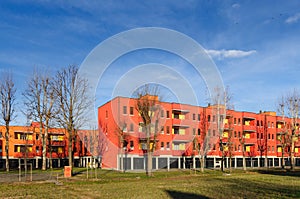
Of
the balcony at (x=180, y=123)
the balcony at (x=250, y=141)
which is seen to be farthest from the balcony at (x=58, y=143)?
the balcony at (x=250, y=141)

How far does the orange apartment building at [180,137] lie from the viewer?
5631cm

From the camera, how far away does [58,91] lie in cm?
4041

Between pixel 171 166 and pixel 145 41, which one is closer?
pixel 145 41

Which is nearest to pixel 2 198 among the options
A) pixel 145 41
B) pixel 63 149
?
pixel 145 41

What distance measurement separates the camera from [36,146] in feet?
243

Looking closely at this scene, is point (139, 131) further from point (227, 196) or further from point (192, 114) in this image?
point (227, 196)

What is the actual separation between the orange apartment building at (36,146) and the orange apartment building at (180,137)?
7602 mm

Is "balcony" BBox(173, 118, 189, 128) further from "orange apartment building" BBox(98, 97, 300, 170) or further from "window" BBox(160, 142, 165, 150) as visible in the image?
"window" BBox(160, 142, 165, 150)

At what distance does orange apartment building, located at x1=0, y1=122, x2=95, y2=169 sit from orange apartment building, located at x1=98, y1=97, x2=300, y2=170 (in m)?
7.60

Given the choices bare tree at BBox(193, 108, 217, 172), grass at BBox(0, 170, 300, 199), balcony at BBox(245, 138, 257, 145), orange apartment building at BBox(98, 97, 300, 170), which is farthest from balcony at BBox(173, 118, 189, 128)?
grass at BBox(0, 170, 300, 199)

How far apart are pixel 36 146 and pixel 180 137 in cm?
3491

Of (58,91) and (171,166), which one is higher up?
(58,91)

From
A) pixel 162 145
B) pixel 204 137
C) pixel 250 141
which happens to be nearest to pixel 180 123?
pixel 204 137

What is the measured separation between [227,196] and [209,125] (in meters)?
46.4
